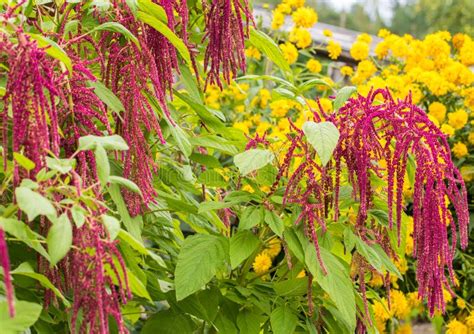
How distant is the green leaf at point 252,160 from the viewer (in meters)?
1.51

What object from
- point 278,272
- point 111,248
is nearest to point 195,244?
point 278,272

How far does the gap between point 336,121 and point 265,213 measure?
22 centimetres

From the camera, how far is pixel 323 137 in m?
1.43

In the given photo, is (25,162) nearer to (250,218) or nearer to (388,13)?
(250,218)

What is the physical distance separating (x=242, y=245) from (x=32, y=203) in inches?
27.1

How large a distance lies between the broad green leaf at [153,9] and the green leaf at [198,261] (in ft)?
1.50

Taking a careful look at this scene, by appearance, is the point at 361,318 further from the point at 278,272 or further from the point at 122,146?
the point at 122,146

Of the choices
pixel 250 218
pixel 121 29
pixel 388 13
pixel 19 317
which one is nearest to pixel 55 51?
pixel 121 29

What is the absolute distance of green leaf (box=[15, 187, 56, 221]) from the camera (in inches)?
40.9

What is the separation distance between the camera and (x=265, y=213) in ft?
5.43

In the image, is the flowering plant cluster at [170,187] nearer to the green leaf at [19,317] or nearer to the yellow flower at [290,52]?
the green leaf at [19,317]

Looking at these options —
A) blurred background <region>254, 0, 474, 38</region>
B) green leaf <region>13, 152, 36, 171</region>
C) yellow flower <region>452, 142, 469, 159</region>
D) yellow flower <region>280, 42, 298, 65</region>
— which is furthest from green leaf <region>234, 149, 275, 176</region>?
blurred background <region>254, 0, 474, 38</region>

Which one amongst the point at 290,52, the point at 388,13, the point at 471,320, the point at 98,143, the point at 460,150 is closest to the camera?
the point at 98,143

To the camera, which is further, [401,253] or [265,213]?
[401,253]
